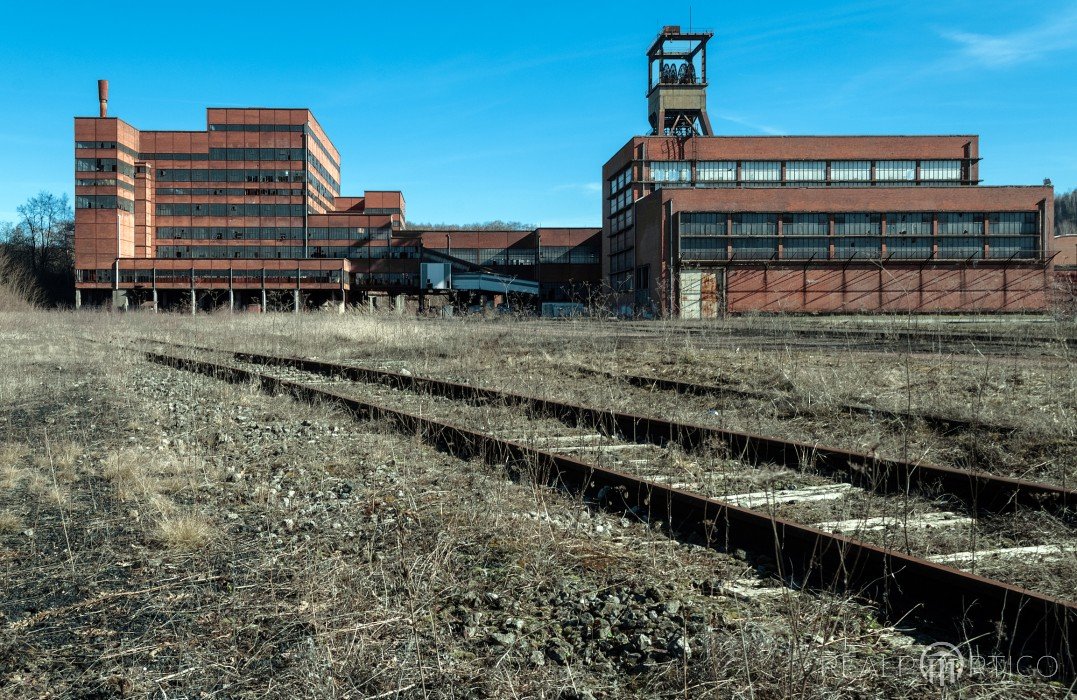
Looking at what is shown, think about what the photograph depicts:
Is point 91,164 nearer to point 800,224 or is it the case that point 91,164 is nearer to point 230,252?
point 230,252

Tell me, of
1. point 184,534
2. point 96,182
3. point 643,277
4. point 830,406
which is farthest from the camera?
point 96,182

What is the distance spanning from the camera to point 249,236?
248 feet

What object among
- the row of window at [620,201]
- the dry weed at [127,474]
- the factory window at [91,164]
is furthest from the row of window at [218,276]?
the dry weed at [127,474]

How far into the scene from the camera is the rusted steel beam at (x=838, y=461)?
4.41m

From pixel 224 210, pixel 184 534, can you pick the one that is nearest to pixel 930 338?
pixel 184 534

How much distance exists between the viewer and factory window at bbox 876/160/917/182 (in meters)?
56.1

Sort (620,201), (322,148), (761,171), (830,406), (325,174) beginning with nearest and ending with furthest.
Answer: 1. (830,406)
2. (761,171)
3. (620,201)
4. (322,148)
5. (325,174)

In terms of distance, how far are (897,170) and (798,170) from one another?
7729mm

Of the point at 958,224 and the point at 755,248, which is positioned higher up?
the point at 958,224

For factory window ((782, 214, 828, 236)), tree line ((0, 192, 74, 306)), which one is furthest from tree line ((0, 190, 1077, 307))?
factory window ((782, 214, 828, 236))

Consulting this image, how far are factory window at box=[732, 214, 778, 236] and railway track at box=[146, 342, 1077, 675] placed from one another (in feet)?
127

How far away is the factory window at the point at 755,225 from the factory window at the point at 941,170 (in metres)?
20.0

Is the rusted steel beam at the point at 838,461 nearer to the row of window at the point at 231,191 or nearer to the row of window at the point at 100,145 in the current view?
the row of window at the point at 231,191

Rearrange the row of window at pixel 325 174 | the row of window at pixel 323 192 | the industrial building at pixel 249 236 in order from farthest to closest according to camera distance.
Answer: the row of window at pixel 323 192 < the row of window at pixel 325 174 < the industrial building at pixel 249 236
